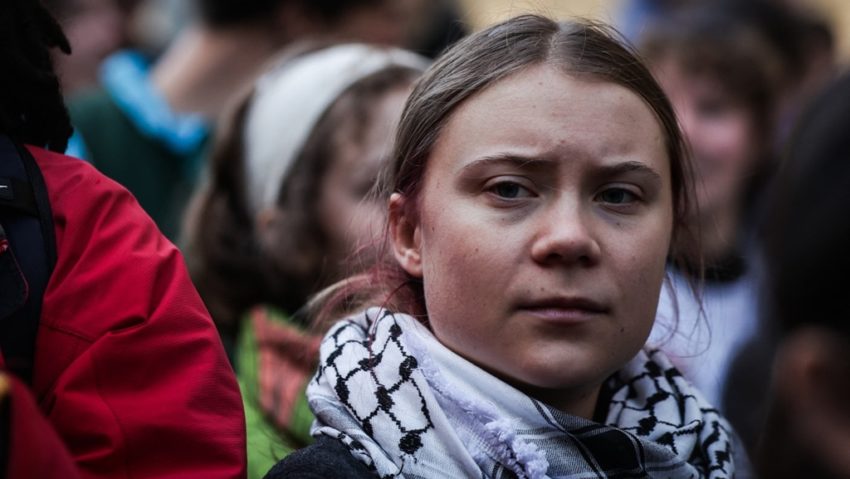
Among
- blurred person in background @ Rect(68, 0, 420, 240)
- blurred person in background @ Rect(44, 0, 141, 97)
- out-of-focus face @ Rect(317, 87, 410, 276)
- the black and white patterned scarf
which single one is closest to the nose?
the black and white patterned scarf

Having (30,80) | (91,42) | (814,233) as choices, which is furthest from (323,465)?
(91,42)

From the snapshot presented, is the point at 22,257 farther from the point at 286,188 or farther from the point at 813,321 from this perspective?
the point at 286,188

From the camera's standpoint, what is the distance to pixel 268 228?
3.55m

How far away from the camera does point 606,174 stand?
1960mm

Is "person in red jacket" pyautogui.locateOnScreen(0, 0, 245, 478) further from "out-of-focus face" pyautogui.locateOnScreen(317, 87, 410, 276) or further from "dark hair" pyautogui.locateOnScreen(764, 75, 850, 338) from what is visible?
"out-of-focus face" pyautogui.locateOnScreen(317, 87, 410, 276)

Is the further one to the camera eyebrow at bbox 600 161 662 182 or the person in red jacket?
eyebrow at bbox 600 161 662 182

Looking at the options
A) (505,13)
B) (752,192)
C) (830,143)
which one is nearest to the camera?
(830,143)

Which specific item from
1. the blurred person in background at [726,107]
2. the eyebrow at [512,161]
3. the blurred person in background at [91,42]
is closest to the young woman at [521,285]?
the eyebrow at [512,161]

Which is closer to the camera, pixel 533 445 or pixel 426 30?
pixel 533 445

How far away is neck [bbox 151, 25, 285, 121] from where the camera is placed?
480 cm

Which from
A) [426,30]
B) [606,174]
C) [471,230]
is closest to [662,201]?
[606,174]

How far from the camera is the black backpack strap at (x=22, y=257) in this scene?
1740 mm

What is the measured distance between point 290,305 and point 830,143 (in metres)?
1.69

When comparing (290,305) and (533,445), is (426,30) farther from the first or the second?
(533,445)
